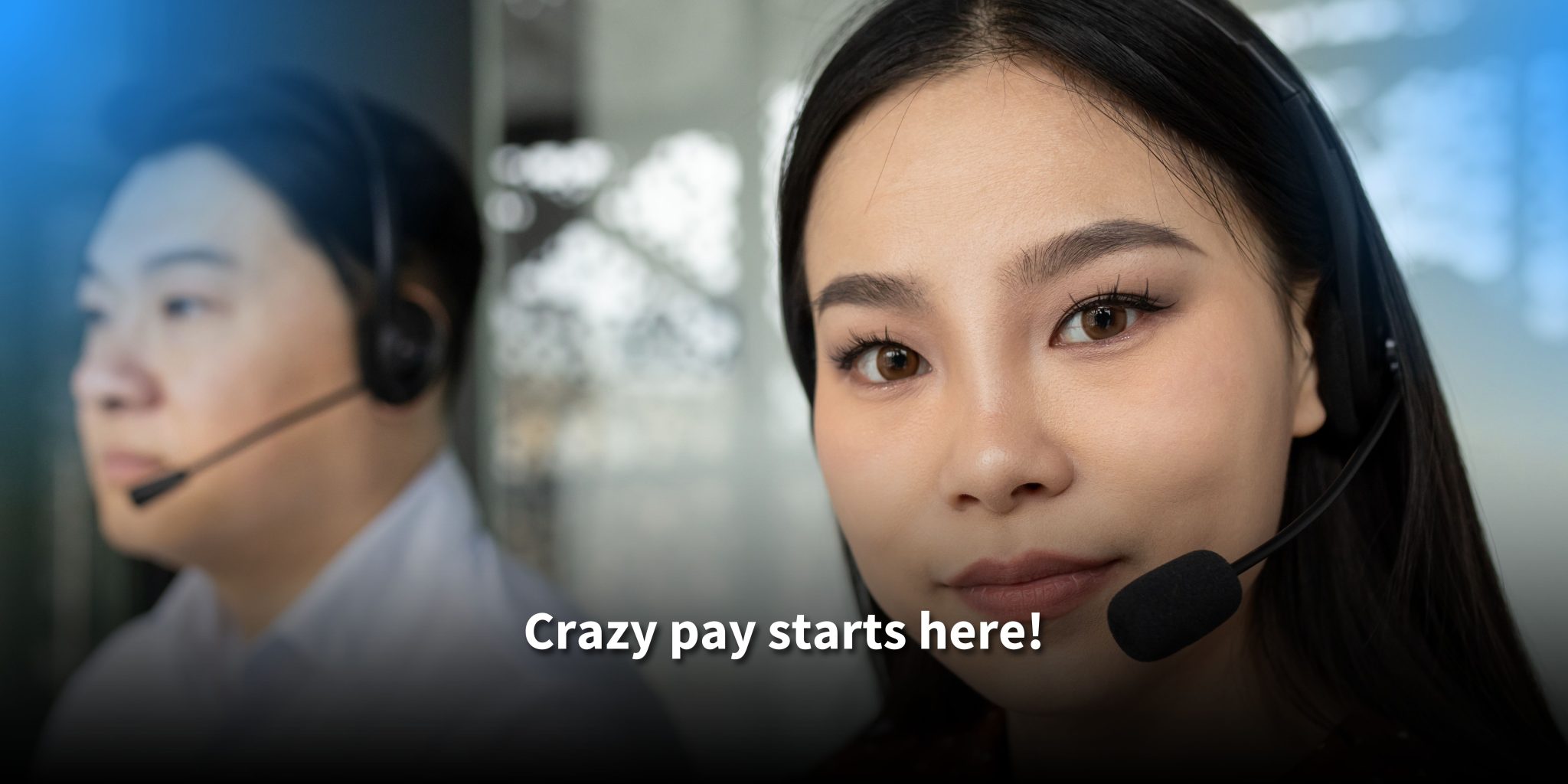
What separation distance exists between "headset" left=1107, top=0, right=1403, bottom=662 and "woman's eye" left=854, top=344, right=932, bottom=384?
181mm

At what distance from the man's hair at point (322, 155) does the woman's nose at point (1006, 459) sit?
74 cm

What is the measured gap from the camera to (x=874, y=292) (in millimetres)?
613

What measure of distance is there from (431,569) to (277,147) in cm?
47

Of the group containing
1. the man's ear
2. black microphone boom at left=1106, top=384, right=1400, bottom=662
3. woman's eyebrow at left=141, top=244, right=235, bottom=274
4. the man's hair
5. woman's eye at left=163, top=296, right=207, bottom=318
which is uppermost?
the man's hair

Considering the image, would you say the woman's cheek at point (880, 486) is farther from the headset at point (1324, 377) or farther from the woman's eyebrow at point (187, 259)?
the woman's eyebrow at point (187, 259)

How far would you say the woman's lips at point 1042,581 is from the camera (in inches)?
22.6

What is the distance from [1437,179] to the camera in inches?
49.2

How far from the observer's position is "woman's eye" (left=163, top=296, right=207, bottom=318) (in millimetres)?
1001

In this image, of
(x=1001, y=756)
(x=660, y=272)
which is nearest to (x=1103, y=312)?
(x=1001, y=756)

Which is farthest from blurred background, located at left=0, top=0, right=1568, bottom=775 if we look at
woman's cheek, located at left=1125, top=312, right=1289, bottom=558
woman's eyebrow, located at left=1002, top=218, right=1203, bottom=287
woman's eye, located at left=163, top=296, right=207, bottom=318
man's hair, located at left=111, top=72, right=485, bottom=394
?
woman's eyebrow, located at left=1002, top=218, right=1203, bottom=287

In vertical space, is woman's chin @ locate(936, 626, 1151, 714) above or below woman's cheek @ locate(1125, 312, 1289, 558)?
below

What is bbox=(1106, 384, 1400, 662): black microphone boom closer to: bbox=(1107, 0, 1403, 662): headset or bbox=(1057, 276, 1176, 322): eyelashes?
bbox=(1107, 0, 1403, 662): headset

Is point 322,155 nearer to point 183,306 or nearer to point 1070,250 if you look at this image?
point 183,306

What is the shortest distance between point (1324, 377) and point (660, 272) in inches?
45.8
